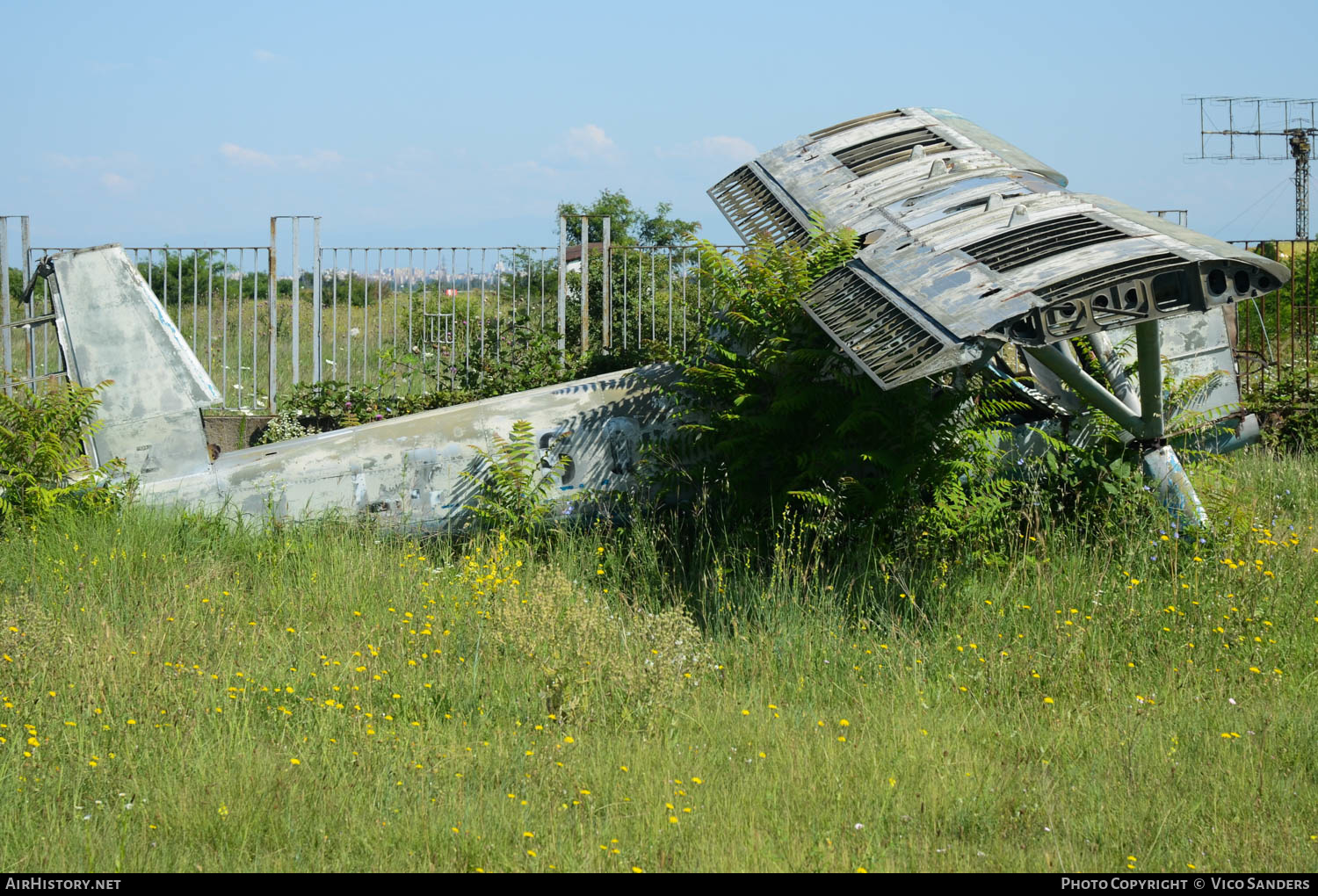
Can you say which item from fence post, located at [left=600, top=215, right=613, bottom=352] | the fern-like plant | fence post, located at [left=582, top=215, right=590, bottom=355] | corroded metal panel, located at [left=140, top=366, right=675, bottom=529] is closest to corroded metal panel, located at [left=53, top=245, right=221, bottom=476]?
corroded metal panel, located at [left=140, top=366, right=675, bottom=529]

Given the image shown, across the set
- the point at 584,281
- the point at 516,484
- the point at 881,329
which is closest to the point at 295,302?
the point at 584,281

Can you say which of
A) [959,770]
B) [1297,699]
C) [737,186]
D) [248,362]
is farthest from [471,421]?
[248,362]

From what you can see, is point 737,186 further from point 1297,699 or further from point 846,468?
point 1297,699

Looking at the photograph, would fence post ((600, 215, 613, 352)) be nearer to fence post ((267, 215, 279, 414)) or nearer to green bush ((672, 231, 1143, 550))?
fence post ((267, 215, 279, 414))

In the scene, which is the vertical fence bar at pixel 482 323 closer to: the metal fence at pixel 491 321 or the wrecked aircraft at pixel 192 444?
the metal fence at pixel 491 321

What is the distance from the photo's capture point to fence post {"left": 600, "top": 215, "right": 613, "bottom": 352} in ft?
41.6

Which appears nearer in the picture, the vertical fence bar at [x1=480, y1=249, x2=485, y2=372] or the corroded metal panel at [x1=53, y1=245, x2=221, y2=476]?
the corroded metal panel at [x1=53, y1=245, x2=221, y2=476]

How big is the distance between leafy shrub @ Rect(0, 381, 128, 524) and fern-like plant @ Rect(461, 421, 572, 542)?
2.59m

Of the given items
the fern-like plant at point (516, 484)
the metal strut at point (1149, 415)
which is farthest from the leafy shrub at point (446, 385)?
the metal strut at point (1149, 415)

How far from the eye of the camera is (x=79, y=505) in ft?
23.7

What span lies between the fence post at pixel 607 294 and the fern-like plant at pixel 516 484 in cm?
531

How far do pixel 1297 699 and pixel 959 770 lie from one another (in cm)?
206
